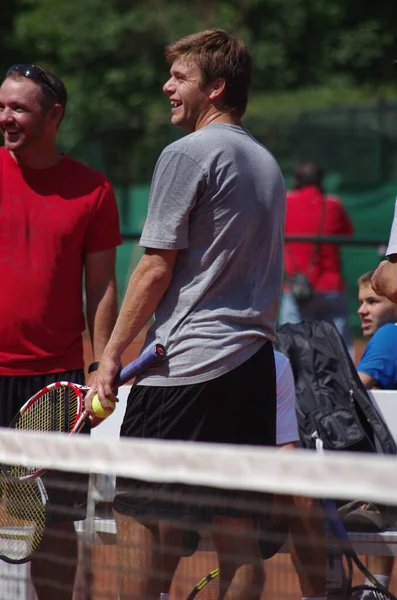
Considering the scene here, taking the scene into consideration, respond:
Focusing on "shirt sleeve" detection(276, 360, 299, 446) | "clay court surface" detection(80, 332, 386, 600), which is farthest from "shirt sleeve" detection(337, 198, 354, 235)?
"clay court surface" detection(80, 332, 386, 600)

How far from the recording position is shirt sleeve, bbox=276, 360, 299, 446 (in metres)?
4.18

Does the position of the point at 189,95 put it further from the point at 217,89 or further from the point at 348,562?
the point at 348,562

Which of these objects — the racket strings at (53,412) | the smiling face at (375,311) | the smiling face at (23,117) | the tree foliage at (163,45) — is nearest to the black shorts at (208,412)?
the racket strings at (53,412)

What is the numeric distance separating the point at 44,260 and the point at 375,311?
1.81 metres

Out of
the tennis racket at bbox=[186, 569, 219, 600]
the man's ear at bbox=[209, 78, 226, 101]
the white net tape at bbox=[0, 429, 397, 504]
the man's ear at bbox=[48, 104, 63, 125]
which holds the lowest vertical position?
the tennis racket at bbox=[186, 569, 219, 600]

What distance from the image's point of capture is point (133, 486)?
10.2ft

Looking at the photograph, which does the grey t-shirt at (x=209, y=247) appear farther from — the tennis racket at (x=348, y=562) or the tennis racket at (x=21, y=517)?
the tennis racket at (x=348, y=562)

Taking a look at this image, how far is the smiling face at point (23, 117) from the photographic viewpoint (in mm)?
3861

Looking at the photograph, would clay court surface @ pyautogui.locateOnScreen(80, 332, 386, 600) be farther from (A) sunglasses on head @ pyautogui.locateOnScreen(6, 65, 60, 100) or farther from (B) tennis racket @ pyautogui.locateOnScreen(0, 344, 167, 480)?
(A) sunglasses on head @ pyautogui.locateOnScreen(6, 65, 60, 100)

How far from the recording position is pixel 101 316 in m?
4.00

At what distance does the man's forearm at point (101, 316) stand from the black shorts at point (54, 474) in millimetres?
119

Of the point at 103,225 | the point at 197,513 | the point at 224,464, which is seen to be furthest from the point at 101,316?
the point at 224,464

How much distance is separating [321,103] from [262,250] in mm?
19030

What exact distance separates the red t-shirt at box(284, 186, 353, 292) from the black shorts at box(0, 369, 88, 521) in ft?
16.2
